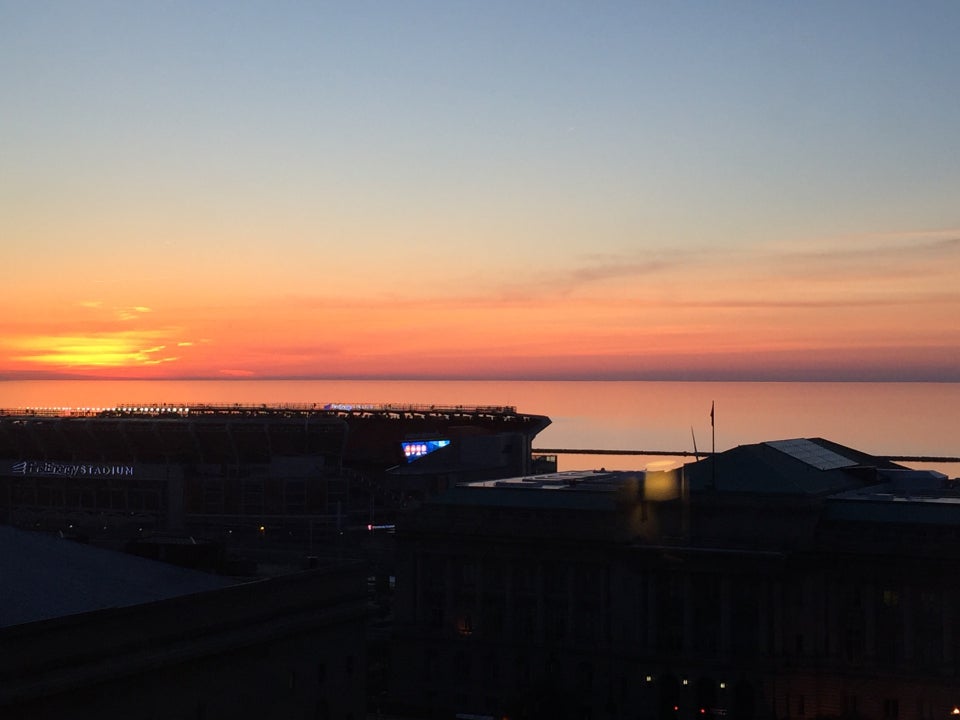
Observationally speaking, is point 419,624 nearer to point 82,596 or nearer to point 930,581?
point 930,581

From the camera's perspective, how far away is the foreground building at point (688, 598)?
7762 centimetres

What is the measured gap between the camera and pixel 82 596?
49156 millimetres

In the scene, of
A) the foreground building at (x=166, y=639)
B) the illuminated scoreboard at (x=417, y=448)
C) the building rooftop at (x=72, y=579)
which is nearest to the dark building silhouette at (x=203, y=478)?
the illuminated scoreboard at (x=417, y=448)

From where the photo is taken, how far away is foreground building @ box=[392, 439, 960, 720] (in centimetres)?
7762

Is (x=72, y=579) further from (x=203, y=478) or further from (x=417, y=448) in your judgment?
(x=417, y=448)

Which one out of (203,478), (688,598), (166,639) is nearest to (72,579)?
(166,639)

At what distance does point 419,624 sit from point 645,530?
16.8 metres

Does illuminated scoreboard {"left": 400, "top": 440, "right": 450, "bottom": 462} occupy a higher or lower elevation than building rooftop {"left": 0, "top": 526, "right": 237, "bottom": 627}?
higher

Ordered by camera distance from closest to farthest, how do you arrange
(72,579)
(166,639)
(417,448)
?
(166,639), (72,579), (417,448)

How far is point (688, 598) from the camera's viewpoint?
82.4 meters

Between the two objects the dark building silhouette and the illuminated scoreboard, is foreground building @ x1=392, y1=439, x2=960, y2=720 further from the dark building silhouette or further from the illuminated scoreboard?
the illuminated scoreboard

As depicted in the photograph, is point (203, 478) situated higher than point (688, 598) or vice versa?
point (203, 478)

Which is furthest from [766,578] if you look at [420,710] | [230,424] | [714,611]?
[230,424]

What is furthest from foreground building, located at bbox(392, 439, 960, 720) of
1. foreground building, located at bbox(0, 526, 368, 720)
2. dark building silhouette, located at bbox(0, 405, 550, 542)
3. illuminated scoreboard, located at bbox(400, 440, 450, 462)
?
illuminated scoreboard, located at bbox(400, 440, 450, 462)
